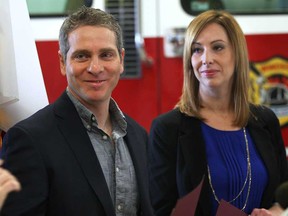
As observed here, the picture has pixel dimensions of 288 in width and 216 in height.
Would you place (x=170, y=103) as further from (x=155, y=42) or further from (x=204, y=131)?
(x=204, y=131)

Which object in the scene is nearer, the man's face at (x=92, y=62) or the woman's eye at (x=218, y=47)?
the man's face at (x=92, y=62)

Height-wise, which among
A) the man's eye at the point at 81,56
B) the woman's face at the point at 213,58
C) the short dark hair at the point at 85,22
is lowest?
the woman's face at the point at 213,58

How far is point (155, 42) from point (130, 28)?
0.16 metres

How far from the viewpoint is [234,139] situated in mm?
2344

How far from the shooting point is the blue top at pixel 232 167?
222 cm

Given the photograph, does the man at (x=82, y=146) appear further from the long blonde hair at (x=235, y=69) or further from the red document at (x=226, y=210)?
the long blonde hair at (x=235, y=69)

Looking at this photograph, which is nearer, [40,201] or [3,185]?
[3,185]

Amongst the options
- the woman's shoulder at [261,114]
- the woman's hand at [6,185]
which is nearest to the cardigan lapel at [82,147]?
the woman's hand at [6,185]

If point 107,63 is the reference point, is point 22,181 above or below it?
below

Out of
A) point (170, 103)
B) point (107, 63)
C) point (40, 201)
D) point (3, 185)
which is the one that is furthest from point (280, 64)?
point (3, 185)

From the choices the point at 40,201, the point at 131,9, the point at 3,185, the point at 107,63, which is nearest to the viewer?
the point at 3,185

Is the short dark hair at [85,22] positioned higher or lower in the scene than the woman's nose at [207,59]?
higher

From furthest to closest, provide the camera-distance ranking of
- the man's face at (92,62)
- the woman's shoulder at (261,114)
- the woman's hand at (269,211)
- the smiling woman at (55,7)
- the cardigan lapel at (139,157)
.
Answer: the smiling woman at (55,7) < the woman's shoulder at (261,114) < the woman's hand at (269,211) < the cardigan lapel at (139,157) < the man's face at (92,62)

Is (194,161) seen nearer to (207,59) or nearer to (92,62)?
(207,59)
